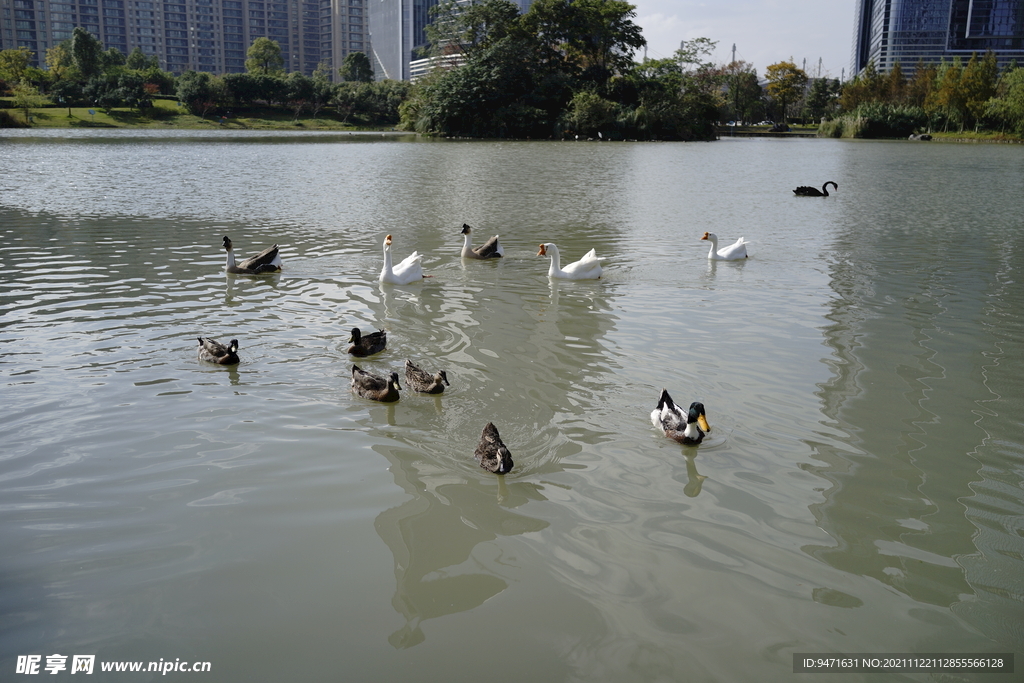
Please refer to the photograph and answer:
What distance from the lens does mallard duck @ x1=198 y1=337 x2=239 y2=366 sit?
6.88 meters

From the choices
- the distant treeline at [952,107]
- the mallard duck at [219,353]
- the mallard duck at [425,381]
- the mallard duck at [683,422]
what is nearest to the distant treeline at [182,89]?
the distant treeline at [952,107]

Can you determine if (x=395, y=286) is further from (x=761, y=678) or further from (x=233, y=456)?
(x=761, y=678)

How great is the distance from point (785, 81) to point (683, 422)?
4456 inches

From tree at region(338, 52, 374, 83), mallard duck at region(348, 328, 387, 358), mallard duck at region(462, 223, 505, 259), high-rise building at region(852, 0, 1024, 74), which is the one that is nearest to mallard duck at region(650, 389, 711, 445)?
mallard duck at region(348, 328, 387, 358)

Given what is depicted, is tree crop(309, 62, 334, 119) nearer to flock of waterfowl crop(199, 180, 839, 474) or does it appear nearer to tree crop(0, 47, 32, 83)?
tree crop(0, 47, 32, 83)

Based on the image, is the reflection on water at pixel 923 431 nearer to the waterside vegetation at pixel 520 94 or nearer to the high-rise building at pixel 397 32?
the waterside vegetation at pixel 520 94

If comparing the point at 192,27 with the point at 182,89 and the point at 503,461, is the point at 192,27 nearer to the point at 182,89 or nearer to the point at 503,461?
the point at 182,89

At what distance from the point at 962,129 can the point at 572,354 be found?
7977 centimetres

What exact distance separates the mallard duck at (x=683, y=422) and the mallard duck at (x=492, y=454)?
50.0 inches

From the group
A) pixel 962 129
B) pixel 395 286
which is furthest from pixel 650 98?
pixel 395 286

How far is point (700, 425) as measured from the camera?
542 cm

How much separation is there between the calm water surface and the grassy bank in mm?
77193

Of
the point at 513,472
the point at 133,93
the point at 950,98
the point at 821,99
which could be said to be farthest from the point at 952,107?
the point at 133,93

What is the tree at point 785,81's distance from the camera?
104562 millimetres
